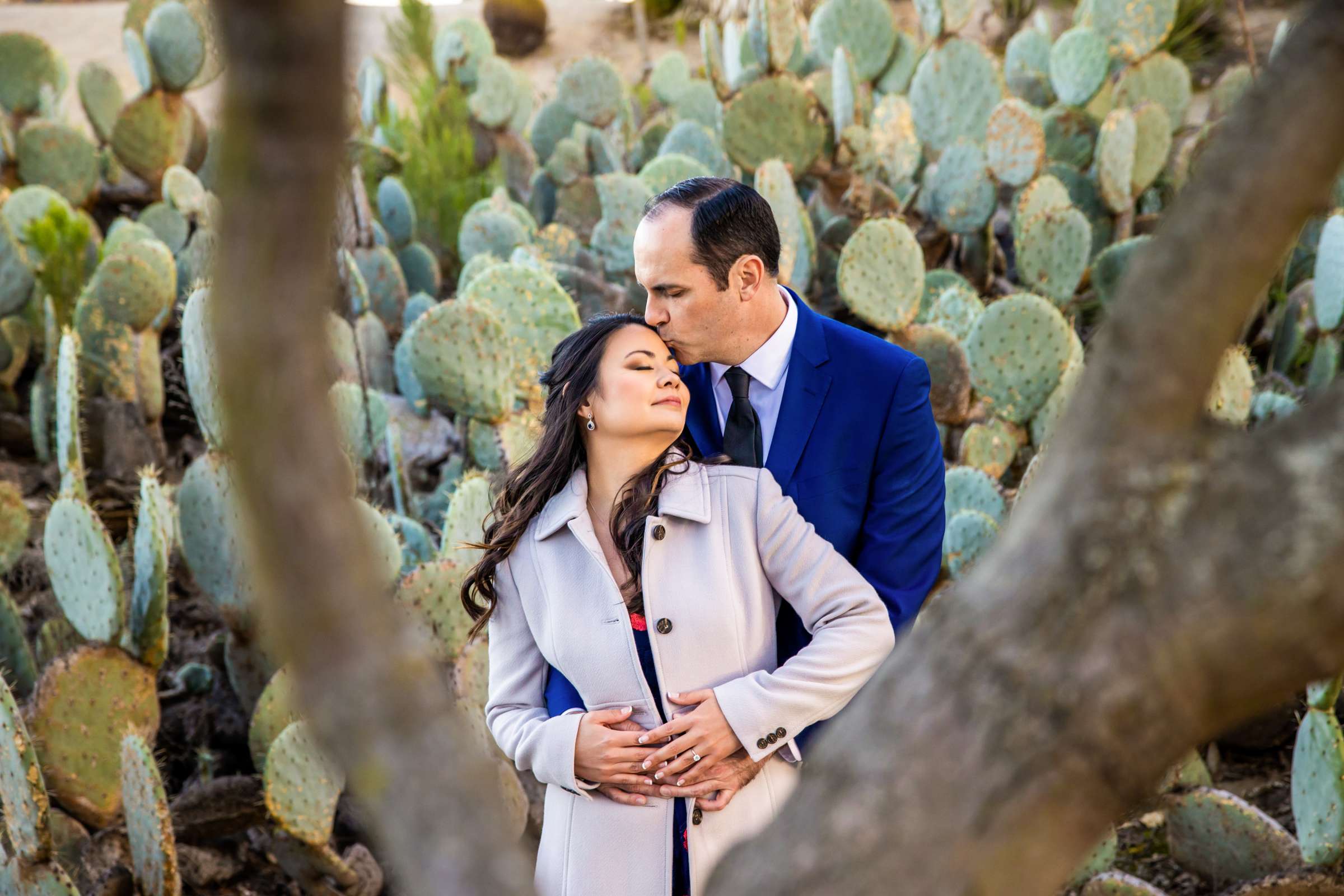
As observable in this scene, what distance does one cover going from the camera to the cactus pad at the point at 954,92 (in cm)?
669

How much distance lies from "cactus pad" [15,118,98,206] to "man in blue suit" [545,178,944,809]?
6276mm

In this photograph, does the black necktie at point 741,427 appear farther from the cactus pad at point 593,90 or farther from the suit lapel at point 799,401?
the cactus pad at point 593,90

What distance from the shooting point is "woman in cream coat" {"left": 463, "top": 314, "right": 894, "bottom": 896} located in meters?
1.63

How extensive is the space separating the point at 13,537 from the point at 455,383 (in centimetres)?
169

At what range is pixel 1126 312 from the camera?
667 mm

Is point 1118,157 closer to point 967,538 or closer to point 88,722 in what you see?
point 967,538

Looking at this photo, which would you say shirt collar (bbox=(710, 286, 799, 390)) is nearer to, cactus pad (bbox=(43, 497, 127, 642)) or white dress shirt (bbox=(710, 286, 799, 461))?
white dress shirt (bbox=(710, 286, 799, 461))

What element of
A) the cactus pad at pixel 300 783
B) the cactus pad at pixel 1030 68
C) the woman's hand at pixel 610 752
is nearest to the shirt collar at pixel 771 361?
A: the woman's hand at pixel 610 752

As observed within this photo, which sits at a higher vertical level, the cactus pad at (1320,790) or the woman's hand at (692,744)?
the woman's hand at (692,744)

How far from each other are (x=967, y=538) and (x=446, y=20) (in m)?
13.3

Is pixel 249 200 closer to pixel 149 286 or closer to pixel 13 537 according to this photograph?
pixel 13 537

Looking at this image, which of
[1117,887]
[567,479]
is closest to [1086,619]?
[567,479]

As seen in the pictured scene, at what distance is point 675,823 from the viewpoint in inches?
Answer: 66.4

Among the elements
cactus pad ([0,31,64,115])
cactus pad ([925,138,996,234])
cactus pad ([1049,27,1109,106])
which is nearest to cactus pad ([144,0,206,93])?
cactus pad ([0,31,64,115])
